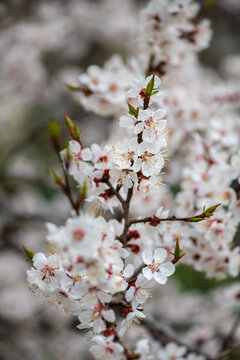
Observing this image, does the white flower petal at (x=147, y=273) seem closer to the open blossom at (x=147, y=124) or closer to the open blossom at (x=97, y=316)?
the open blossom at (x=97, y=316)

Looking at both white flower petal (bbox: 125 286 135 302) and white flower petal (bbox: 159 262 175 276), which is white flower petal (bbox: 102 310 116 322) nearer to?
white flower petal (bbox: 125 286 135 302)

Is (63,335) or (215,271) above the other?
(63,335)

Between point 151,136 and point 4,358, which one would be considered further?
point 4,358

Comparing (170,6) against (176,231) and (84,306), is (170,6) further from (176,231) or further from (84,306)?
(84,306)

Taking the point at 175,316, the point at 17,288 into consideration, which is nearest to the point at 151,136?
the point at 175,316

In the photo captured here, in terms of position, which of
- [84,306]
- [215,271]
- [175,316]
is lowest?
[84,306]

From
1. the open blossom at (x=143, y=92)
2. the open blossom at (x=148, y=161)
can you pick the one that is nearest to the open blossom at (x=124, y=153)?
the open blossom at (x=148, y=161)

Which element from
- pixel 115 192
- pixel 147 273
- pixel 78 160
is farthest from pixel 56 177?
pixel 147 273
